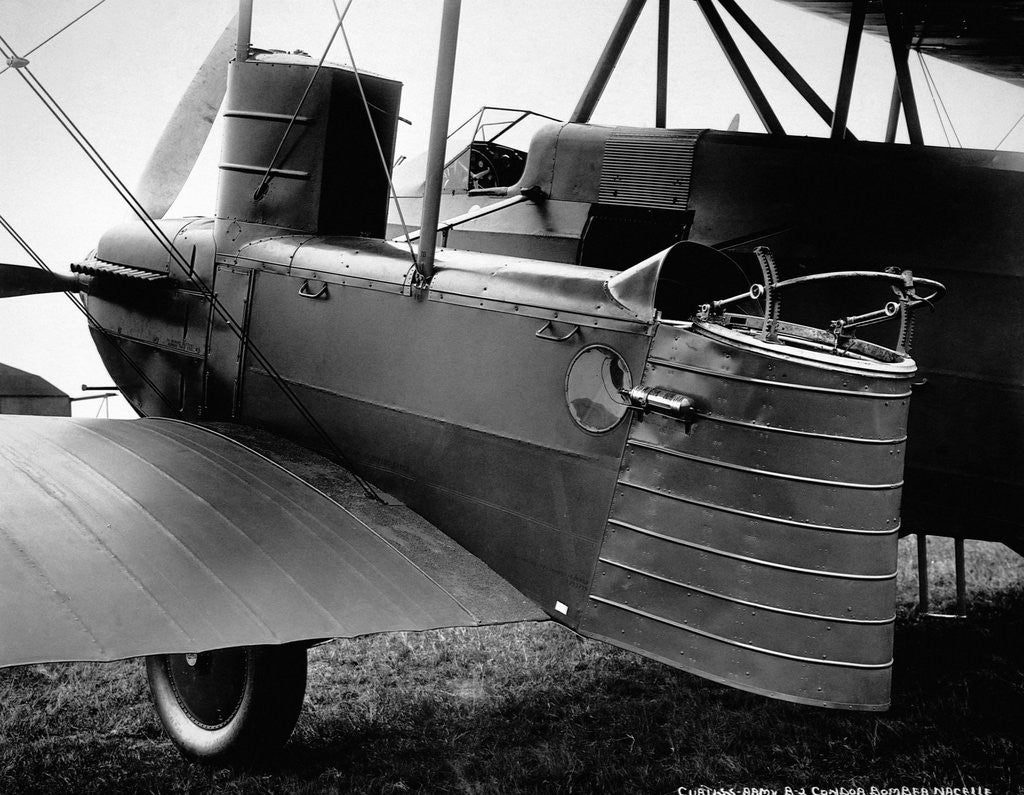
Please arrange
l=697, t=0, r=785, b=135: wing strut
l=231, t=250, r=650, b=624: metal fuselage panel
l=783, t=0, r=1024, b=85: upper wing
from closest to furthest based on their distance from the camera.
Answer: l=231, t=250, r=650, b=624: metal fuselage panel → l=697, t=0, r=785, b=135: wing strut → l=783, t=0, r=1024, b=85: upper wing

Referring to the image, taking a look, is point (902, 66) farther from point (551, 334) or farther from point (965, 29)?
point (551, 334)

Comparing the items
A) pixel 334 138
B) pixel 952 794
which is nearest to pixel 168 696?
pixel 334 138

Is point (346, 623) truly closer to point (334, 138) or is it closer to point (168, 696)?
point (168, 696)

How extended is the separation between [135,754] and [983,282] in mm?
4314

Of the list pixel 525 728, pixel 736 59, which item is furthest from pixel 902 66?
pixel 525 728

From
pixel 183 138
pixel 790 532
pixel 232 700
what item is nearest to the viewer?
pixel 790 532

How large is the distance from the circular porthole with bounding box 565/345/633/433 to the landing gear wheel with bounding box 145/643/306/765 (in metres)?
1.38

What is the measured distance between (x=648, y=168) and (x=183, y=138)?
3.31 metres

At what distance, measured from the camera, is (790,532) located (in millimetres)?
3135

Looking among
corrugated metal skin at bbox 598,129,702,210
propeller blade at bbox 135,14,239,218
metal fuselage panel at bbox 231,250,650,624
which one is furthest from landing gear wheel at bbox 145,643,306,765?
propeller blade at bbox 135,14,239,218

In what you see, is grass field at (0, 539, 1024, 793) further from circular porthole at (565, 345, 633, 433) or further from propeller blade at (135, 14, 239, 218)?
propeller blade at (135, 14, 239, 218)

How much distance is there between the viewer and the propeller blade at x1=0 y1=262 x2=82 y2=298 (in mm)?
5941

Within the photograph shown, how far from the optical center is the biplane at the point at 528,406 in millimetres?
3125

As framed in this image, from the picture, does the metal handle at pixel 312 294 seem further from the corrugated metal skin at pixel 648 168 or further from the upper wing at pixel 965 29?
the upper wing at pixel 965 29
